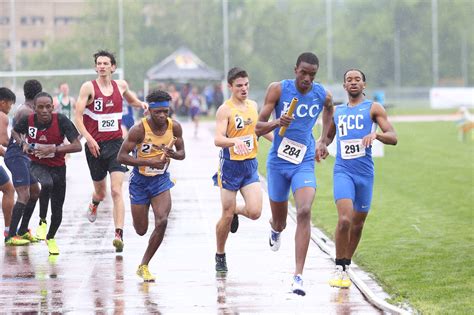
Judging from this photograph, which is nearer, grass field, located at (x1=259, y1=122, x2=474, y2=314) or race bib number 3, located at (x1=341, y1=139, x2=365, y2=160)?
grass field, located at (x1=259, y1=122, x2=474, y2=314)

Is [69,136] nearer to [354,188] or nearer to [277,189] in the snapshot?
[277,189]

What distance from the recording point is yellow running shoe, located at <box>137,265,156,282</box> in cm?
1102

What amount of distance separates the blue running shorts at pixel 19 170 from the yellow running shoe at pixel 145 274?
305 cm

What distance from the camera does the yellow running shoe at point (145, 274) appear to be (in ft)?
36.2

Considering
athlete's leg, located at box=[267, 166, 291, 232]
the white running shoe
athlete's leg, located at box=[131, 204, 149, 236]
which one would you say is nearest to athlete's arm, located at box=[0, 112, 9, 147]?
athlete's leg, located at box=[131, 204, 149, 236]

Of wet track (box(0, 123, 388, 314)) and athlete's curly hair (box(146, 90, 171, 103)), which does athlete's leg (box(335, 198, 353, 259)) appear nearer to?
wet track (box(0, 123, 388, 314))

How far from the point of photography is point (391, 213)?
688 inches

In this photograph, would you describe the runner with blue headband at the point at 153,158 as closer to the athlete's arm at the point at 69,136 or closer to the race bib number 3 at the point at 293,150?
the race bib number 3 at the point at 293,150

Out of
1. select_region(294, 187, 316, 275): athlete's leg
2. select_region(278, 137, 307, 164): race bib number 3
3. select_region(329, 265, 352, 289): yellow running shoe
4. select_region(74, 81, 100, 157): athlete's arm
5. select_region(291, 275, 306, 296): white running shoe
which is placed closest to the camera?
select_region(291, 275, 306, 296): white running shoe

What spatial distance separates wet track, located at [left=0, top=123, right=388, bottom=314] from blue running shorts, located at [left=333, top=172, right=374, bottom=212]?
0.85 meters

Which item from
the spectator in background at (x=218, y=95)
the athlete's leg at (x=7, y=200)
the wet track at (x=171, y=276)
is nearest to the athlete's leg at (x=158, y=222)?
the wet track at (x=171, y=276)

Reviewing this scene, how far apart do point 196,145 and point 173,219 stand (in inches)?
738

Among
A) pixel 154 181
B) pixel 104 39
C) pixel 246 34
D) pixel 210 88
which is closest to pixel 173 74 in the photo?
pixel 210 88

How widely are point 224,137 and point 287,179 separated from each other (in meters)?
0.75
